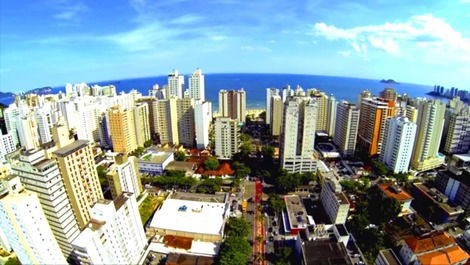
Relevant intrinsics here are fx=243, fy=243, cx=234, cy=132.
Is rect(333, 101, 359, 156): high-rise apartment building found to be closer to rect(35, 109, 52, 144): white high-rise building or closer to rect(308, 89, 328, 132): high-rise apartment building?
rect(308, 89, 328, 132): high-rise apartment building

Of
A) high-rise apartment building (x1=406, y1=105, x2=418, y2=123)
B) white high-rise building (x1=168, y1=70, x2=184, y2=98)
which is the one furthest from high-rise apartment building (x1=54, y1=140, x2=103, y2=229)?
white high-rise building (x1=168, y1=70, x2=184, y2=98)

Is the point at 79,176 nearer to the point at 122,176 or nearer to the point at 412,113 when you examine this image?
the point at 122,176

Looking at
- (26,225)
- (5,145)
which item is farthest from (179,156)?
(5,145)

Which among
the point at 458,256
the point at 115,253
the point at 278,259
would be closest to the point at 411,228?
the point at 458,256

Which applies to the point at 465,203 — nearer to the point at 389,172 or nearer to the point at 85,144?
the point at 389,172

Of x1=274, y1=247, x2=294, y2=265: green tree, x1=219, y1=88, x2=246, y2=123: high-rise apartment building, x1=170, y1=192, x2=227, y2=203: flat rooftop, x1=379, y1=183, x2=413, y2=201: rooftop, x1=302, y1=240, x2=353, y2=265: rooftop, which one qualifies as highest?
x1=219, y1=88, x2=246, y2=123: high-rise apartment building

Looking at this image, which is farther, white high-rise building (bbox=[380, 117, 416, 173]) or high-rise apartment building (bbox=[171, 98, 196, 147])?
high-rise apartment building (bbox=[171, 98, 196, 147])

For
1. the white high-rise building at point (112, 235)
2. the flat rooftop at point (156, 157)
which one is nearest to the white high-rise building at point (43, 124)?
the flat rooftop at point (156, 157)
